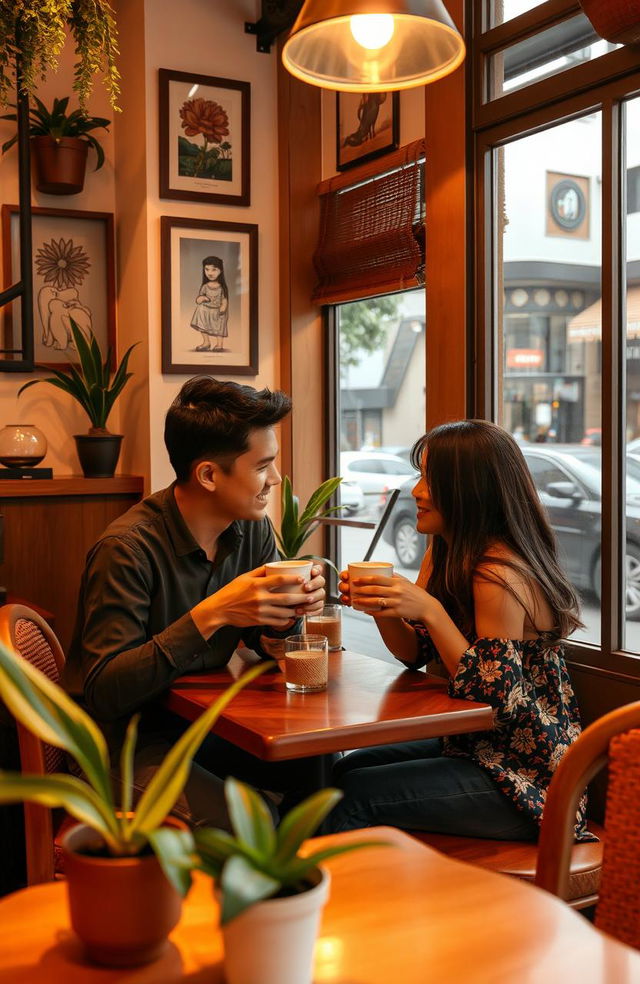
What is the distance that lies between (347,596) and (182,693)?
15.7 inches

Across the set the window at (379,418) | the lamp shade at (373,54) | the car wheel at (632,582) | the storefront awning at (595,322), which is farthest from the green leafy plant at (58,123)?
the car wheel at (632,582)

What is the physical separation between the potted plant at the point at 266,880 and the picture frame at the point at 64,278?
3.53m

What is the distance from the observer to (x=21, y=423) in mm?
4082

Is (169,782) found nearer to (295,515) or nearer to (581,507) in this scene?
(581,507)

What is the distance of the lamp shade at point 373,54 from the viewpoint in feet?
6.26

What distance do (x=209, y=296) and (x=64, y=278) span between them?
25.6 inches

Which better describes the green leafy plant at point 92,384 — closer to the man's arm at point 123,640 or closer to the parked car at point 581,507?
the parked car at point 581,507

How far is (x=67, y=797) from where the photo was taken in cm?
80

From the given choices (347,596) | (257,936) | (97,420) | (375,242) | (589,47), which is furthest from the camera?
(97,420)

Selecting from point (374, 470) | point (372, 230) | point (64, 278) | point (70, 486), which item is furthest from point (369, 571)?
point (64, 278)

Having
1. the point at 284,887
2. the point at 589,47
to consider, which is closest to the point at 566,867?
the point at 284,887

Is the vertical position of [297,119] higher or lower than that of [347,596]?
higher

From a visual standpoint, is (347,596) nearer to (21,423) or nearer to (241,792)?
(241,792)

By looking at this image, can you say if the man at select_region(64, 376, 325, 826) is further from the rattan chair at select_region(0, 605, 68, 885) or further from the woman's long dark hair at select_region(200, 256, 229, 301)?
the woman's long dark hair at select_region(200, 256, 229, 301)
